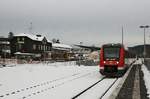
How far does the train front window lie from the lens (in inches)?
1061

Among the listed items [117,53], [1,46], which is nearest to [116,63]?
[117,53]

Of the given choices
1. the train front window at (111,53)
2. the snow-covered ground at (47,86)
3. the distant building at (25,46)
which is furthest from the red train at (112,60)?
the distant building at (25,46)

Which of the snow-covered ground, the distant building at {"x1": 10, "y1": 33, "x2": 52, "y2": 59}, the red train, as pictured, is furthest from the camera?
the distant building at {"x1": 10, "y1": 33, "x2": 52, "y2": 59}

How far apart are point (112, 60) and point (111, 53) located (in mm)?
671

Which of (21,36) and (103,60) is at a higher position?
(21,36)

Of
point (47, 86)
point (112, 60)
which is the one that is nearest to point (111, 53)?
point (112, 60)

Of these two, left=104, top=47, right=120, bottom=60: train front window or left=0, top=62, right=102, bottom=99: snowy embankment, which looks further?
left=104, top=47, right=120, bottom=60: train front window

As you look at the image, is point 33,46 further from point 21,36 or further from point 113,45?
point 113,45

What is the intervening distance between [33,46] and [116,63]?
74.0m

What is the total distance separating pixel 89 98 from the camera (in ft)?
44.6

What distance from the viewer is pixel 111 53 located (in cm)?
2717

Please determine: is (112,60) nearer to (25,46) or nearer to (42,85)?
(42,85)

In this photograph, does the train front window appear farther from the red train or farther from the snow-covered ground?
the snow-covered ground

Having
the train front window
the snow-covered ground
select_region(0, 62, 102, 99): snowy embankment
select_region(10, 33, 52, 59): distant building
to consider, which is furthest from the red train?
select_region(10, 33, 52, 59): distant building
